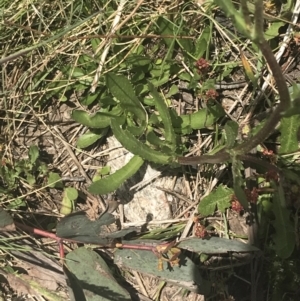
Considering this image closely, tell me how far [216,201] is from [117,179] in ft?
1.45

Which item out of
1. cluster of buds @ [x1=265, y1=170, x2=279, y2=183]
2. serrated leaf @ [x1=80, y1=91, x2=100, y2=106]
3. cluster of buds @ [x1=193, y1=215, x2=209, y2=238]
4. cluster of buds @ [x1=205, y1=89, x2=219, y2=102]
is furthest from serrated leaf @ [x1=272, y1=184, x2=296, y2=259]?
serrated leaf @ [x1=80, y1=91, x2=100, y2=106]

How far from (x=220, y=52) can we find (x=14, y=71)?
3.17 ft

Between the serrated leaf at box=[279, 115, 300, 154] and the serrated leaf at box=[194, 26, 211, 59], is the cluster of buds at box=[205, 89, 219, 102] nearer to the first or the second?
the serrated leaf at box=[194, 26, 211, 59]

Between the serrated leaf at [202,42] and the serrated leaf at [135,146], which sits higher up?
the serrated leaf at [202,42]

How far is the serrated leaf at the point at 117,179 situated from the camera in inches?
84.4

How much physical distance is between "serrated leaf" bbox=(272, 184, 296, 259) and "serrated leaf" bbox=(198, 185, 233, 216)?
201 millimetres

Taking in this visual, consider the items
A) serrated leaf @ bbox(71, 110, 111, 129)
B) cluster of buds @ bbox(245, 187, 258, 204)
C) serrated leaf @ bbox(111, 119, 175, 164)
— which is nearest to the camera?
serrated leaf @ bbox(111, 119, 175, 164)

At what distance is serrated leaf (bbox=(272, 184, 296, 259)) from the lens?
2121 mm

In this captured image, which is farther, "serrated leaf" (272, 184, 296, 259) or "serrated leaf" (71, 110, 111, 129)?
"serrated leaf" (71, 110, 111, 129)

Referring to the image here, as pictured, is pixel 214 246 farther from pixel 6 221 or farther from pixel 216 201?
pixel 6 221

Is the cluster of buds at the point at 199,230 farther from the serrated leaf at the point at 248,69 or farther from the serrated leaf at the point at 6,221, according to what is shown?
the serrated leaf at the point at 6,221

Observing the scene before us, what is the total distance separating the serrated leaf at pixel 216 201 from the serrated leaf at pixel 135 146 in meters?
0.33

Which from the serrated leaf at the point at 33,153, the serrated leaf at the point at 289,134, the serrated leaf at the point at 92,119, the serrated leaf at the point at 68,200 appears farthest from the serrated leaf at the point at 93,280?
the serrated leaf at the point at 289,134

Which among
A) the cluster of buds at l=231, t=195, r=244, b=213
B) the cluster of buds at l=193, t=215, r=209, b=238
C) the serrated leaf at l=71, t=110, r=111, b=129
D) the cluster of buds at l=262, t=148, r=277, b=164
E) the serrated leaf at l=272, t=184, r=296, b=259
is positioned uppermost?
the serrated leaf at l=71, t=110, r=111, b=129
